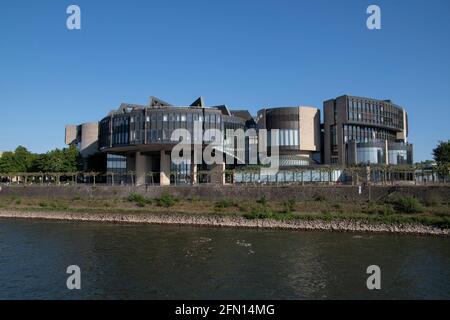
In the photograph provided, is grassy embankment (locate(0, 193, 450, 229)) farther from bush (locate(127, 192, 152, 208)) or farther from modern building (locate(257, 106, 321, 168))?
modern building (locate(257, 106, 321, 168))

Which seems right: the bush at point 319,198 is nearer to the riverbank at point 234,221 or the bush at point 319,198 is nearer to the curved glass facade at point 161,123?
the riverbank at point 234,221

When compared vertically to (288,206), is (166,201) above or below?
above

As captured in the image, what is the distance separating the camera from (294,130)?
365ft

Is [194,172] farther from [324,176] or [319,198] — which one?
[319,198]

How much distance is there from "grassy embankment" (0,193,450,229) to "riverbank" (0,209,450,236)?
31.6 inches

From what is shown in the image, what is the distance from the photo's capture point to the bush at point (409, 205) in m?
57.6

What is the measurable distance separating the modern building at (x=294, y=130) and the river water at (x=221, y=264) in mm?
59589

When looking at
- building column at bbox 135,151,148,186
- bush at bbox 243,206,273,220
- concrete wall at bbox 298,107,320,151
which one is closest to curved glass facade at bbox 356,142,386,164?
concrete wall at bbox 298,107,320,151

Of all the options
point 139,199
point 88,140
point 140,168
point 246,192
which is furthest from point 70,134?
point 246,192

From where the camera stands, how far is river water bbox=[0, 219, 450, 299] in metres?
26.3

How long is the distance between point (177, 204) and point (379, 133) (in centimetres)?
6981

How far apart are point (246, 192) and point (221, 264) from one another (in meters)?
40.9

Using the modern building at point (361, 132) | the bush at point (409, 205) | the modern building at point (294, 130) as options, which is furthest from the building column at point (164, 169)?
the bush at point (409, 205)
